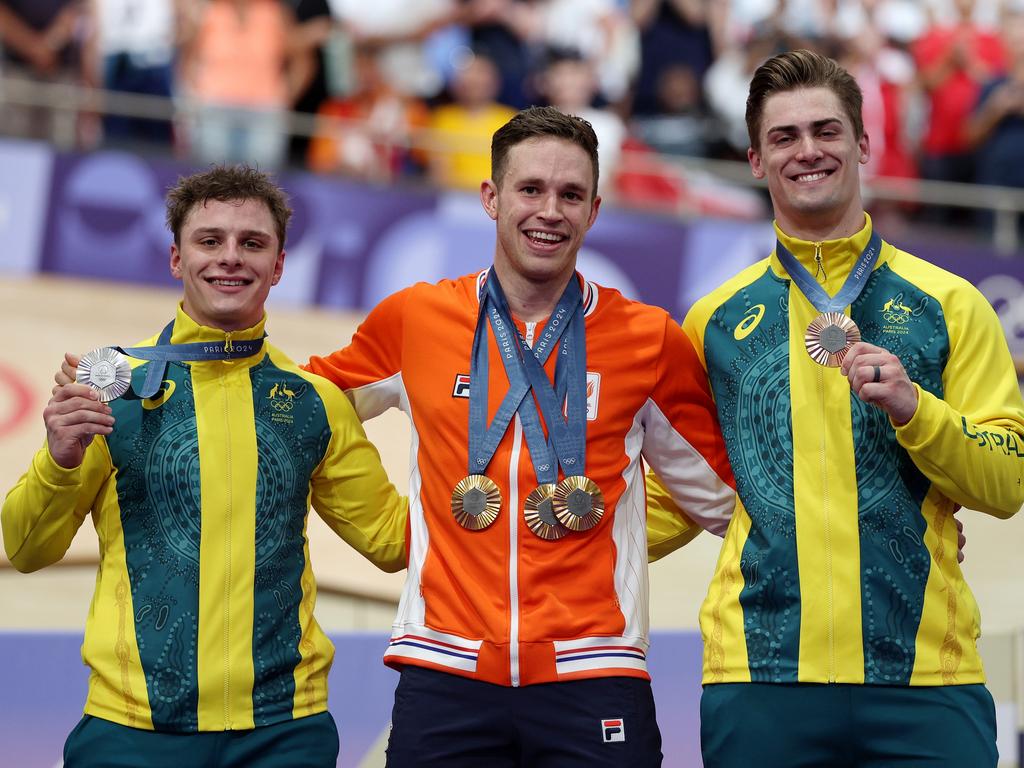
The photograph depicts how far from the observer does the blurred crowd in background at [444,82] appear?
10.9 meters

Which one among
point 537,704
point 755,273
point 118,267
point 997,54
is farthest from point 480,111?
point 537,704

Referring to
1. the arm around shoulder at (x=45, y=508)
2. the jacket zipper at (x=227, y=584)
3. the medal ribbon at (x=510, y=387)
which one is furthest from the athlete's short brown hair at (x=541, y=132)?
the arm around shoulder at (x=45, y=508)

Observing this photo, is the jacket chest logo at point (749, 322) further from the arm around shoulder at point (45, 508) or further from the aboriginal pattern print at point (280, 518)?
the arm around shoulder at point (45, 508)

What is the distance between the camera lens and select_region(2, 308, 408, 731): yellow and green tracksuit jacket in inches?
154

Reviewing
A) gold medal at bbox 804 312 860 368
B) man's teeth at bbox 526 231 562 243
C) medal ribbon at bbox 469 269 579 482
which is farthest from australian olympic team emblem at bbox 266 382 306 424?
gold medal at bbox 804 312 860 368

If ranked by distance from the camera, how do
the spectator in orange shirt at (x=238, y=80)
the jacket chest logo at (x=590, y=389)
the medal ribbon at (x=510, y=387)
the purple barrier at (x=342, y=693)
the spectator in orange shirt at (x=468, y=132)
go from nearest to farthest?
the medal ribbon at (x=510, y=387), the jacket chest logo at (x=590, y=389), the purple barrier at (x=342, y=693), the spectator in orange shirt at (x=238, y=80), the spectator in orange shirt at (x=468, y=132)

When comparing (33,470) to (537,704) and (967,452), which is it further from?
(967,452)

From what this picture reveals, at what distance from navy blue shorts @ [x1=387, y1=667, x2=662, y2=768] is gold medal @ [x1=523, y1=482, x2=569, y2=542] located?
37 cm

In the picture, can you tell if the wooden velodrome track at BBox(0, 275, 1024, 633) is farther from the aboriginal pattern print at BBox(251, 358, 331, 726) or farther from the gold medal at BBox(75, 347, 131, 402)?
the gold medal at BBox(75, 347, 131, 402)

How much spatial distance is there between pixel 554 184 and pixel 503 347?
0.45m

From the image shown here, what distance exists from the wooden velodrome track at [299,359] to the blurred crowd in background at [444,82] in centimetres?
111

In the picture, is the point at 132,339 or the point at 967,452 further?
the point at 132,339

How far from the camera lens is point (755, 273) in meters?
4.27

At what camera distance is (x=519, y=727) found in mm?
3838
